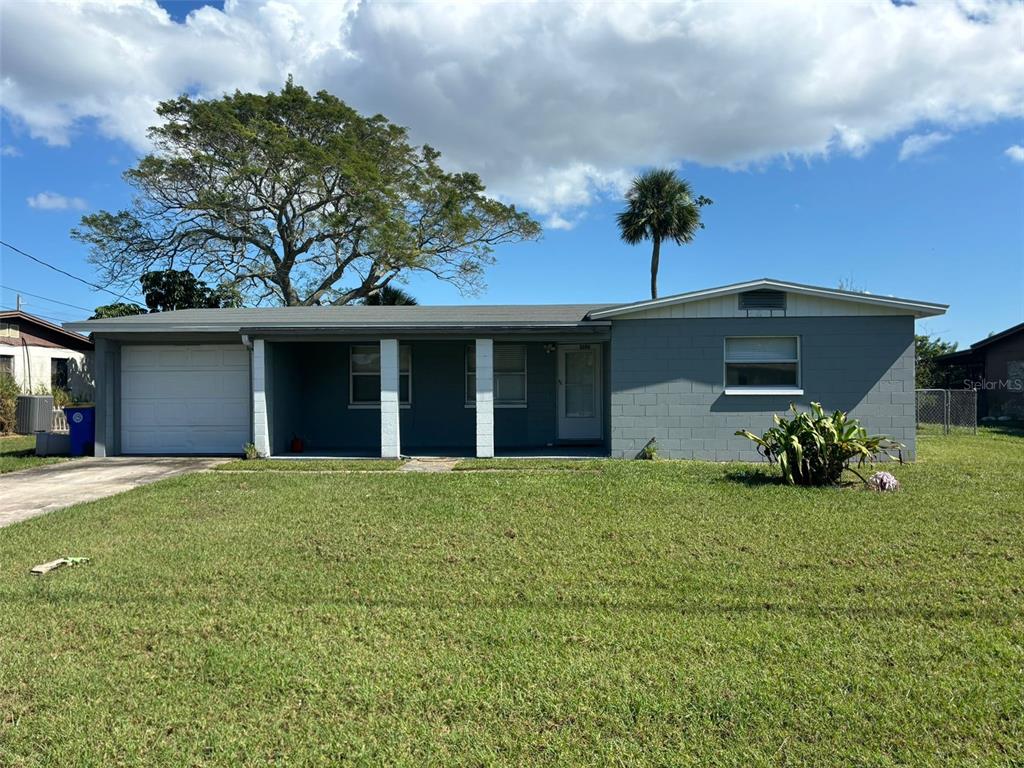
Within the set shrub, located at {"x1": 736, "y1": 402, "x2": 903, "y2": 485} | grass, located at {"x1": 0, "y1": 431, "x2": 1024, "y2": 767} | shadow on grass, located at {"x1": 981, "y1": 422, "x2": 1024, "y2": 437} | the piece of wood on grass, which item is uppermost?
shrub, located at {"x1": 736, "y1": 402, "x2": 903, "y2": 485}

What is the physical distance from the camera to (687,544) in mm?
6070

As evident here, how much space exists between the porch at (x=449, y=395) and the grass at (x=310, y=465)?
1.90m

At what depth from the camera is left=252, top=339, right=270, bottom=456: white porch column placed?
12.6m

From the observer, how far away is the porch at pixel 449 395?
1440cm

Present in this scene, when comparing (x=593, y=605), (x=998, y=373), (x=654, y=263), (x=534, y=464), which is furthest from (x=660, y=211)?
(x=593, y=605)

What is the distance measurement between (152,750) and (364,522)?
4230 millimetres

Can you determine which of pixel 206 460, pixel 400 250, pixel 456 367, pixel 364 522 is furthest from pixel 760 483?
pixel 400 250

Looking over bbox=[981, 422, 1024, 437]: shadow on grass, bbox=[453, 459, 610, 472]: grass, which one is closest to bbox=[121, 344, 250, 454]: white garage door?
bbox=[453, 459, 610, 472]: grass

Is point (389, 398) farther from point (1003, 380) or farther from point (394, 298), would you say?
point (1003, 380)

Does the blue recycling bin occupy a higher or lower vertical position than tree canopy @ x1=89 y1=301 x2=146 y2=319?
lower

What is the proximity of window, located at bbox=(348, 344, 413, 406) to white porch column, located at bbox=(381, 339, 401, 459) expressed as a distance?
1.84 metres

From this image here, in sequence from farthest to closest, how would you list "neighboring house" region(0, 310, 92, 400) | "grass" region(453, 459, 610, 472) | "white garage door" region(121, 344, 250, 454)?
"neighboring house" region(0, 310, 92, 400) → "white garage door" region(121, 344, 250, 454) → "grass" region(453, 459, 610, 472)

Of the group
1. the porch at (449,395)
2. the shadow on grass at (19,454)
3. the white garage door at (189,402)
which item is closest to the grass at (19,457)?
the shadow on grass at (19,454)

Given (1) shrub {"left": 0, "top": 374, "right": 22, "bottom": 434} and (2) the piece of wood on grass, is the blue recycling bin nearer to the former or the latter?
(1) shrub {"left": 0, "top": 374, "right": 22, "bottom": 434}
